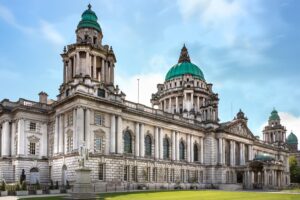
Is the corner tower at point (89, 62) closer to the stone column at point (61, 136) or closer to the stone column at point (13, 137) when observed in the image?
the stone column at point (61, 136)

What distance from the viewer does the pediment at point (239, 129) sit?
295 ft

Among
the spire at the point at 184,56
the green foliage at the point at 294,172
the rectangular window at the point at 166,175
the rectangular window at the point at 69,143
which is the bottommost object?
the green foliage at the point at 294,172

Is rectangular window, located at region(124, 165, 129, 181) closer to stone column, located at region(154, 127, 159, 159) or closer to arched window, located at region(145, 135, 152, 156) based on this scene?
arched window, located at region(145, 135, 152, 156)

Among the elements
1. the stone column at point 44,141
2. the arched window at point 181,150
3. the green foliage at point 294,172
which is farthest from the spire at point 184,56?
the green foliage at point 294,172

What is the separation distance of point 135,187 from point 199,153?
87.9 ft

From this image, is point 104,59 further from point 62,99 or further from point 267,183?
point 267,183

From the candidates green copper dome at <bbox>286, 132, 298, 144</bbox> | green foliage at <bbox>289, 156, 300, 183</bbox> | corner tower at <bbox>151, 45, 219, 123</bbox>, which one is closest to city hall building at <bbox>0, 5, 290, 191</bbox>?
corner tower at <bbox>151, 45, 219, 123</bbox>

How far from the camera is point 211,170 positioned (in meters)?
84.2

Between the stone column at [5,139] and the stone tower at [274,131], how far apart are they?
9761 centimetres

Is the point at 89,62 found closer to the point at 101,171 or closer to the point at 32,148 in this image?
the point at 32,148

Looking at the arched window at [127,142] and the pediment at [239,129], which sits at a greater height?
the pediment at [239,129]

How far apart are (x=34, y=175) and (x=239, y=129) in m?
55.3

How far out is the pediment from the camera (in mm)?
89975

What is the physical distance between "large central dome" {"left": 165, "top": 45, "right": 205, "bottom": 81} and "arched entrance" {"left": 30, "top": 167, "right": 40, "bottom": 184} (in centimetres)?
5763
